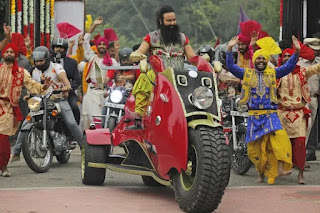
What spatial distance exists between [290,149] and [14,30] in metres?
7.84

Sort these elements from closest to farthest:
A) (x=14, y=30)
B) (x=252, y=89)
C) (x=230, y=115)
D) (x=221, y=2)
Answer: (x=252, y=89) → (x=230, y=115) → (x=14, y=30) → (x=221, y=2)

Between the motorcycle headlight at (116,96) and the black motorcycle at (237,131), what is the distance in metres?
1.75

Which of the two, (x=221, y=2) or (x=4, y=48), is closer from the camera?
(x=4, y=48)

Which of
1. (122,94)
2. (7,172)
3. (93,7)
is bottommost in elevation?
(7,172)

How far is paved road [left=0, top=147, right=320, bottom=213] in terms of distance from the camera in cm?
1085

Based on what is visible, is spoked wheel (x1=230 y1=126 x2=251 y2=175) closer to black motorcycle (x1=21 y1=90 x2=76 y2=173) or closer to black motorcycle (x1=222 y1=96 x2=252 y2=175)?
black motorcycle (x1=222 y1=96 x2=252 y2=175)

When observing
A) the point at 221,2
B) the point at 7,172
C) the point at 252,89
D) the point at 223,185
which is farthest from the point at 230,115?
the point at 221,2

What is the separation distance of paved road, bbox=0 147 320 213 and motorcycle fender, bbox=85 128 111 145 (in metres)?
0.51

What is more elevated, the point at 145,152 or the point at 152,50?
the point at 152,50

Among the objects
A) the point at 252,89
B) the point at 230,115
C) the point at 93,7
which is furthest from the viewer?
the point at 93,7

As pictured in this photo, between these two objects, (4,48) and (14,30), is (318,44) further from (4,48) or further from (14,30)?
(14,30)

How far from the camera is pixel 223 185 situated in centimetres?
1025

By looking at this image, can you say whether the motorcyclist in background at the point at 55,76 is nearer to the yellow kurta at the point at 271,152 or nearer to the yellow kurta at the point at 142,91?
the yellow kurta at the point at 271,152

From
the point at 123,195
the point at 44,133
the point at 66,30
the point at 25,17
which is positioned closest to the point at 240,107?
the point at 44,133
